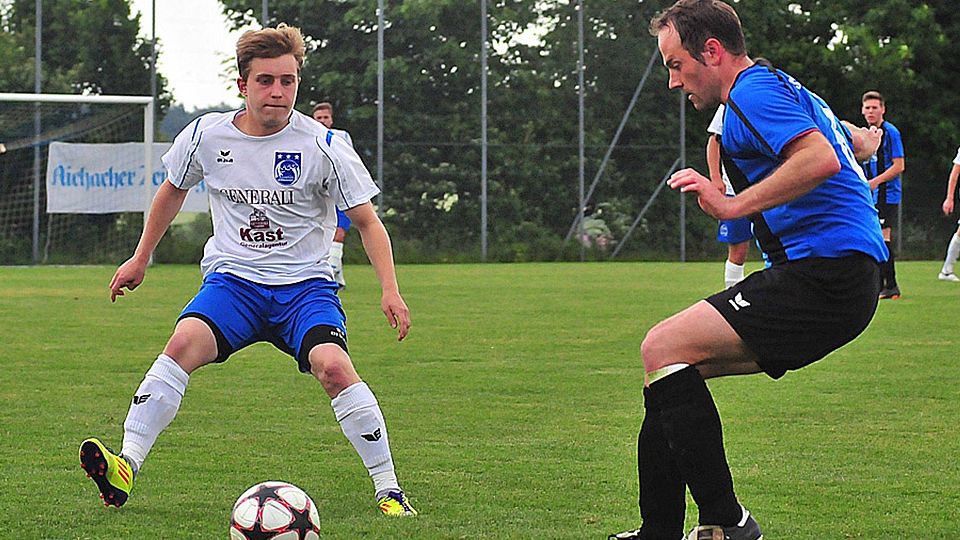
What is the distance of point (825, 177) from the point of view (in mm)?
3990

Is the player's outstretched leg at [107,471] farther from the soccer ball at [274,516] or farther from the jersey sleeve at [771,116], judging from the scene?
the jersey sleeve at [771,116]

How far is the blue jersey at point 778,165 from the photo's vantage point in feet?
13.4

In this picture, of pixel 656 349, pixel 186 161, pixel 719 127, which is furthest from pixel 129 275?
pixel 719 127

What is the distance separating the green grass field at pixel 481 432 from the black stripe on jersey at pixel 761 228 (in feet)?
3.52

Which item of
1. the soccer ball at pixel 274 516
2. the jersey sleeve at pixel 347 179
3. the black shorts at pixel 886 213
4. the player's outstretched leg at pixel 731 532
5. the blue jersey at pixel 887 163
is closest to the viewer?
the player's outstretched leg at pixel 731 532

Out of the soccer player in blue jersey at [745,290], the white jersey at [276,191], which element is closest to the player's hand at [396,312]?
the white jersey at [276,191]

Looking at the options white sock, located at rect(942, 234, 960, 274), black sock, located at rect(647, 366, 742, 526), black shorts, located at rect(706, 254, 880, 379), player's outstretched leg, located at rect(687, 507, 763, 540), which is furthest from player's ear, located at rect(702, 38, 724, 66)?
white sock, located at rect(942, 234, 960, 274)

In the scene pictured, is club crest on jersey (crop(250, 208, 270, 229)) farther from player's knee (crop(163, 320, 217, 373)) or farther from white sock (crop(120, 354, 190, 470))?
white sock (crop(120, 354, 190, 470))

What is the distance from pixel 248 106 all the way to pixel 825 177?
2.35 meters

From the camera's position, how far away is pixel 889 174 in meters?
15.7

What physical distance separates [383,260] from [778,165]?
1.71 meters

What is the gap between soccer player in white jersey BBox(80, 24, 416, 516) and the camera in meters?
5.21

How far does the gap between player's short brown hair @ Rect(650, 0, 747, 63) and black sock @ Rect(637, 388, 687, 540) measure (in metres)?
1.02

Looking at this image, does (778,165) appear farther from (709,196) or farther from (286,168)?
(286,168)
